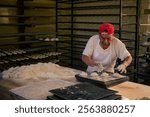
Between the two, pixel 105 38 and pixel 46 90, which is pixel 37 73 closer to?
pixel 46 90

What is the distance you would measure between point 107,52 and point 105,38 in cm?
18

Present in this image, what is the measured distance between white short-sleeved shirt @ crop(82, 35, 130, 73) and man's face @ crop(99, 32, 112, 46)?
6 centimetres

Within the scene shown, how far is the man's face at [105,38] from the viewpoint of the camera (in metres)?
2.59

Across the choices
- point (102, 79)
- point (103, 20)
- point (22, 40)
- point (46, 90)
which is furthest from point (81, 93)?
point (103, 20)

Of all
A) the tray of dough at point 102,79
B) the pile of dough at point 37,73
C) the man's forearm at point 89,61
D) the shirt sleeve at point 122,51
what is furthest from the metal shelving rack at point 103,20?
the tray of dough at point 102,79

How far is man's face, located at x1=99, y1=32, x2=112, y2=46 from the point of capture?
102 inches

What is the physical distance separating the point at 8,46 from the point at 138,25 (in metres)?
2.30

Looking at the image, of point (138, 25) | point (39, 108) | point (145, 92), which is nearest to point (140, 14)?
point (138, 25)

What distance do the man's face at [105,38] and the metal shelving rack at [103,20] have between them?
1.34 metres

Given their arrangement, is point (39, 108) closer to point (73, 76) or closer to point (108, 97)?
point (108, 97)

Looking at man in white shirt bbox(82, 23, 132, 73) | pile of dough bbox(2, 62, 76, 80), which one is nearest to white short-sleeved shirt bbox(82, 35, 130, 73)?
man in white shirt bbox(82, 23, 132, 73)

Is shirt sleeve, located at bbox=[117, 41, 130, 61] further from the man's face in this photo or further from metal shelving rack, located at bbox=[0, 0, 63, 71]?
metal shelving rack, located at bbox=[0, 0, 63, 71]

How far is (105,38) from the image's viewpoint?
2.64m

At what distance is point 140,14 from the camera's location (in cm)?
429
